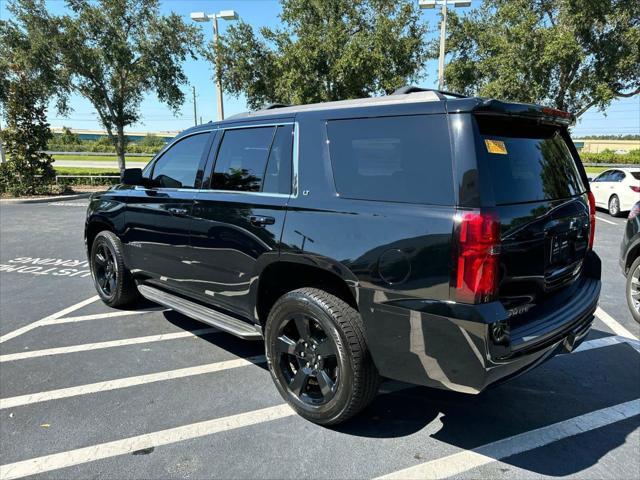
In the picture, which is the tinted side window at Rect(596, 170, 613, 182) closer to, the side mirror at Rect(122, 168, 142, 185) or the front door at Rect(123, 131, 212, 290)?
the front door at Rect(123, 131, 212, 290)

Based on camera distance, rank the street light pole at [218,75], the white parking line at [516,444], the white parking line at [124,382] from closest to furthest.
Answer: the white parking line at [516,444] < the white parking line at [124,382] < the street light pole at [218,75]

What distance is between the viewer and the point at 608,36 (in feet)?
53.8

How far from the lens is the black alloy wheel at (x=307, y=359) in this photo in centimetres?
287

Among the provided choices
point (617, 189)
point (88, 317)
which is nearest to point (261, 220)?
point (88, 317)

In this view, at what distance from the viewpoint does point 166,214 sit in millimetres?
4059

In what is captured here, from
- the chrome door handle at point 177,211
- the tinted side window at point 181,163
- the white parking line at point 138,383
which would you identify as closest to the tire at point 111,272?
the tinted side window at point 181,163

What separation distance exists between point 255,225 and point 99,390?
5.59 feet

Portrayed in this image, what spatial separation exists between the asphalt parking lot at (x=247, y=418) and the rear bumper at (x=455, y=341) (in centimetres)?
56

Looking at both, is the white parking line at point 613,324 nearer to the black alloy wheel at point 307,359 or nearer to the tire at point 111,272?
the black alloy wheel at point 307,359

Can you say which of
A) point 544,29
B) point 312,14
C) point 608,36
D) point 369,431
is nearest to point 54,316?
point 369,431

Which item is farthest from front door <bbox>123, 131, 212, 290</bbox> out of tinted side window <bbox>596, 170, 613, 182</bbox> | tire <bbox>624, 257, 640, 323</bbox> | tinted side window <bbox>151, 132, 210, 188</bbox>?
tinted side window <bbox>596, 170, 613, 182</bbox>

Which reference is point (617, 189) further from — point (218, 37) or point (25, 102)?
Answer: point (25, 102)

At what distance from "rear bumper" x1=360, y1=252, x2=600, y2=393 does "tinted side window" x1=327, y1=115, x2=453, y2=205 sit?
22.3 inches

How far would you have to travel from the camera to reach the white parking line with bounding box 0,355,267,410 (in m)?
3.30
